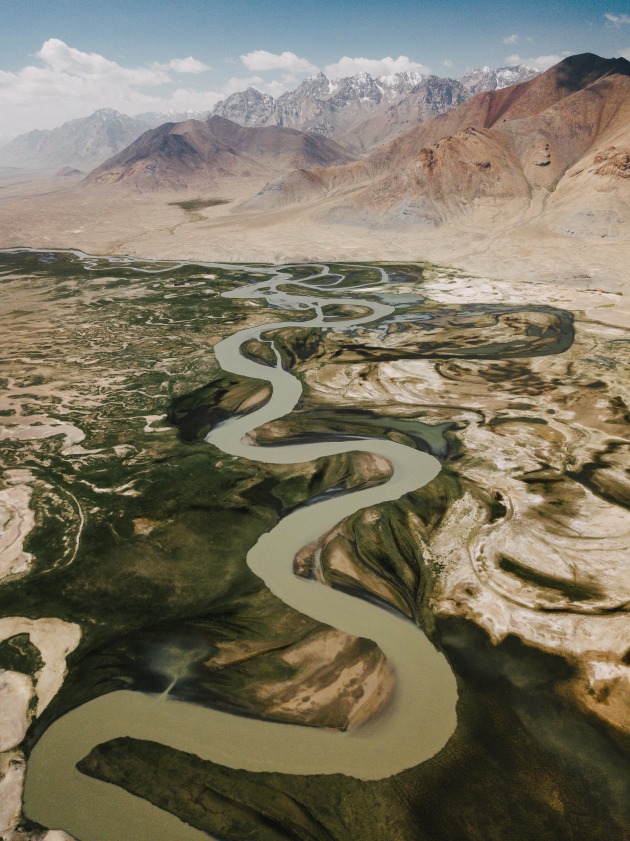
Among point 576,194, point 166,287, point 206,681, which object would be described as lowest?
point 206,681

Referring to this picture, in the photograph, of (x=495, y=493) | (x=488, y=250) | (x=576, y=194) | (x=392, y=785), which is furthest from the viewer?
(x=576, y=194)

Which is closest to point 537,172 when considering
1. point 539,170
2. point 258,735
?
point 539,170

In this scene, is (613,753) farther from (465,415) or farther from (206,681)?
(465,415)

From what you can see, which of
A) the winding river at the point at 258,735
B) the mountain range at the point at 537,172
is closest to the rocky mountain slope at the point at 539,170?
the mountain range at the point at 537,172

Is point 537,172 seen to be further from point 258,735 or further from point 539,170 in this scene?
point 258,735

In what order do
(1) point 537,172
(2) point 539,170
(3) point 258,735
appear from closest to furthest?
(3) point 258,735 < (1) point 537,172 < (2) point 539,170

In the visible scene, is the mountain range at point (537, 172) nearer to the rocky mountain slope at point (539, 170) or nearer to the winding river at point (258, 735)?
the rocky mountain slope at point (539, 170)

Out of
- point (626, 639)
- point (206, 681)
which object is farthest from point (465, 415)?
point (206, 681)

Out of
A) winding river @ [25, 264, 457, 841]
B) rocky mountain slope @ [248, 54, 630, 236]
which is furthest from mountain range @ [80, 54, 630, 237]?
winding river @ [25, 264, 457, 841]
